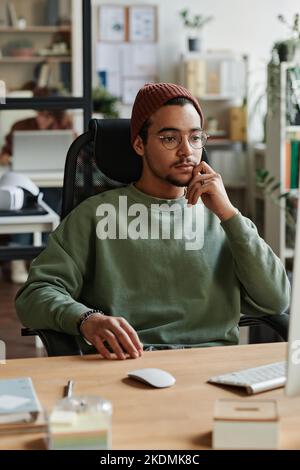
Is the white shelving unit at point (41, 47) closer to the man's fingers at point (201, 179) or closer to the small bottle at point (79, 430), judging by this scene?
the man's fingers at point (201, 179)

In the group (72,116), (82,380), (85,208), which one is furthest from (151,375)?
(72,116)

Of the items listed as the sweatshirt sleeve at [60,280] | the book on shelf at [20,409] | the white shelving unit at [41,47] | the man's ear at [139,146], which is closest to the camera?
the book on shelf at [20,409]

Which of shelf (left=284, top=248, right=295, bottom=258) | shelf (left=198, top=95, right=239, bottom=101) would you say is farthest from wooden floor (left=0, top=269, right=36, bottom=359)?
shelf (left=198, top=95, right=239, bottom=101)

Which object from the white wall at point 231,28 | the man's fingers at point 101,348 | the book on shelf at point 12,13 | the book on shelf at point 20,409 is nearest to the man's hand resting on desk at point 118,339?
the man's fingers at point 101,348

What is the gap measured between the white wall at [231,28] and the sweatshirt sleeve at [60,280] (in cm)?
600

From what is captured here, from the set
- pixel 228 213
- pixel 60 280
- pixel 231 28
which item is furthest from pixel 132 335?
pixel 231 28

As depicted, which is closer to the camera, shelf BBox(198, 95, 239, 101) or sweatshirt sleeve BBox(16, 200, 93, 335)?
sweatshirt sleeve BBox(16, 200, 93, 335)

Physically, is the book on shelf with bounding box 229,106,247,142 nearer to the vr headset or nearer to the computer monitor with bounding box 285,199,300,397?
the vr headset

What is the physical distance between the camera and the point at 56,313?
174cm

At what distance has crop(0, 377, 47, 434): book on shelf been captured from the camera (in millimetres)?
1194

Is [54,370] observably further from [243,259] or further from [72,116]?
[72,116]

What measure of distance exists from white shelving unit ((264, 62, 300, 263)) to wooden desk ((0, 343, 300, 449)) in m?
3.76

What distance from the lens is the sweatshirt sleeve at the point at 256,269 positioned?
6.15ft

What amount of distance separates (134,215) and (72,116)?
4368 millimetres
